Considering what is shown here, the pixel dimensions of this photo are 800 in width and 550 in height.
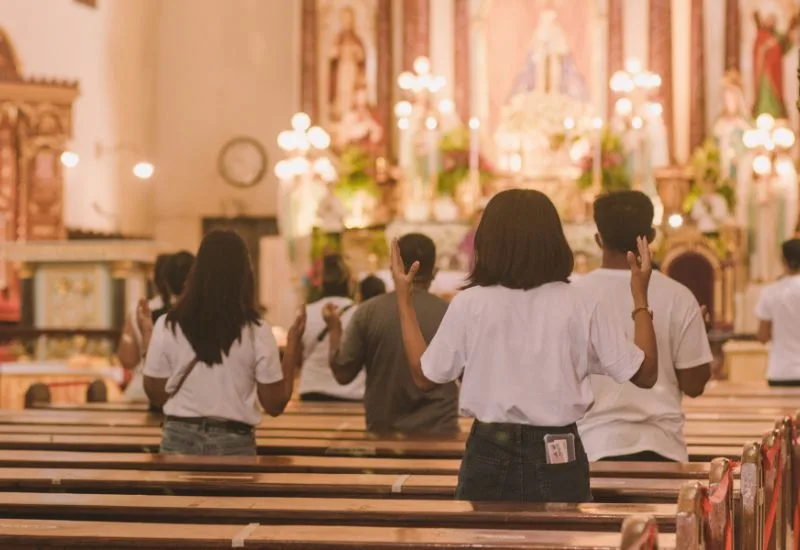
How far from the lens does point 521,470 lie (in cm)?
453

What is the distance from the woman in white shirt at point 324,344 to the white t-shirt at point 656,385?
3.68 m

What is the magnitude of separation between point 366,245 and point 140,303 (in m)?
13.6

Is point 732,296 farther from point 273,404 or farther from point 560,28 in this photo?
point 273,404

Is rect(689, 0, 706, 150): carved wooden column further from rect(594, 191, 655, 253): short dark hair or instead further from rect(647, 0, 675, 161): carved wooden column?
rect(594, 191, 655, 253): short dark hair

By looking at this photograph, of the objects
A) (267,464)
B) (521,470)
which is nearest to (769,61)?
(267,464)

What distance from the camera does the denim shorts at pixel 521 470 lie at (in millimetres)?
4520

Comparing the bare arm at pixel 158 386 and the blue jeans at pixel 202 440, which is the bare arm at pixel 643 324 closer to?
the blue jeans at pixel 202 440

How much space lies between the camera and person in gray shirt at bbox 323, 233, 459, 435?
7.14 meters

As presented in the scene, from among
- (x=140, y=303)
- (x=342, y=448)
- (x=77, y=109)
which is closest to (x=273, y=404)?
(x=342, y=448)

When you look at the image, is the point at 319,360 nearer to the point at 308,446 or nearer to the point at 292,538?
the point at 308,446

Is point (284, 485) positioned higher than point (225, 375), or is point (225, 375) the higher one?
point (225, 375)

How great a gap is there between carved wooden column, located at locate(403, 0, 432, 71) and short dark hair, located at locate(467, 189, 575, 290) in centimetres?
1946

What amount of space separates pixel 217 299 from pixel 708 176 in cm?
1620

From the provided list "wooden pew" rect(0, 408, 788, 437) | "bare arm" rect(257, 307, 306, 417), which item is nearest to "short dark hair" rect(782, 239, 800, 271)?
"wooden pew" rect(0, 408, 788, 437)
